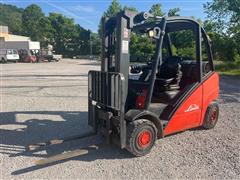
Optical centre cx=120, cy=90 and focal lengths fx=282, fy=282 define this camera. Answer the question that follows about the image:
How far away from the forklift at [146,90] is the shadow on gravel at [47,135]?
8.7 inches

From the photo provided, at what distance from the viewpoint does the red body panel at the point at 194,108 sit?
562 centimetres

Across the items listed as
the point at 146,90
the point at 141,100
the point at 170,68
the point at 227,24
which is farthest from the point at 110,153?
the point at 227,24

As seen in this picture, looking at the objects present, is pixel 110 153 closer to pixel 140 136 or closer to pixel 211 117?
pixel 140 136

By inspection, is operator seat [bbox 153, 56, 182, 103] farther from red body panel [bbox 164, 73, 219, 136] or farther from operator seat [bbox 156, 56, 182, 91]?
red body panel [bbox 164, 73, 219, 136]

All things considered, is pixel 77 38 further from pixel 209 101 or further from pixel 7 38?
pixel 209 101

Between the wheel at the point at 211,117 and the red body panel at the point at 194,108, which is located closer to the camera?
the red body panel at the point at 194,108

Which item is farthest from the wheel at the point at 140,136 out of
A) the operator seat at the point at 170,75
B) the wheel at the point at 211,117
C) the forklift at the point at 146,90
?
the wheel at the point at 211,117

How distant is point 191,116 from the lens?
5.91 metres

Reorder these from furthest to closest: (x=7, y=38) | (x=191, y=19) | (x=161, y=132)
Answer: (x=7, y=38)
(x=191, y=19)
(x=161, y=132)

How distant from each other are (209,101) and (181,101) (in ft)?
3.88

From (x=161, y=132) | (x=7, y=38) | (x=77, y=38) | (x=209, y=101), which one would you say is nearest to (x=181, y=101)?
(x=161, y=132)

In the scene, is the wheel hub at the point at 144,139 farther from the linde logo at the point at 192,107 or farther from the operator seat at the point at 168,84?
the linde logo at the point at 192,107

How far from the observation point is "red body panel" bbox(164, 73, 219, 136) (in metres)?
5.62

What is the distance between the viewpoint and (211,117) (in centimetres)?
663
